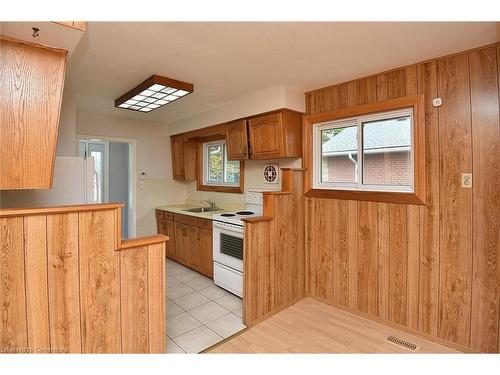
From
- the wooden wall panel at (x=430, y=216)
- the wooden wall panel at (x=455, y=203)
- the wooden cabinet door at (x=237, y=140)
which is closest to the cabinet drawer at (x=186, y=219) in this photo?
the wooden cabinet door at (x=237, y=140)

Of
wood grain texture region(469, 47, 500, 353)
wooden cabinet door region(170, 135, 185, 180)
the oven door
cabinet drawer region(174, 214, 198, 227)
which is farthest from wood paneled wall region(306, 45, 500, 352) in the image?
wooden cabinet door region(170, 135, 185, 180)

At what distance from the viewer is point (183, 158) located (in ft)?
14.7

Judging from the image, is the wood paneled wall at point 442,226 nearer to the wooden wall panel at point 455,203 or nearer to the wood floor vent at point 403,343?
the wooden wall panel at point 455,203

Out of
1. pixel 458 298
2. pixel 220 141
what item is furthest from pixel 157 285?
pixel 220 141

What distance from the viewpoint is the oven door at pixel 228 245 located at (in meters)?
2.91

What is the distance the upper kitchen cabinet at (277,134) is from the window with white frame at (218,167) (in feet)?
3.07

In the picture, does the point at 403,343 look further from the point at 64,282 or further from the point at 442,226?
the point at 64,282

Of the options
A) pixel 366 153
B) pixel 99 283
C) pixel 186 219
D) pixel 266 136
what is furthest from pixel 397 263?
pixel 186 219

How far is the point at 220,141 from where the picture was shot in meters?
4.26

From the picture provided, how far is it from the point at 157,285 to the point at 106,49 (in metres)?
1.74

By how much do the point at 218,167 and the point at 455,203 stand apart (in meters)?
3.19

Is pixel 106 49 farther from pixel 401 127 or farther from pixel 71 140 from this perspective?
pixel 401 127

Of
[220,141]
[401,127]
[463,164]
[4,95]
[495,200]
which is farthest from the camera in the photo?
[220,141]

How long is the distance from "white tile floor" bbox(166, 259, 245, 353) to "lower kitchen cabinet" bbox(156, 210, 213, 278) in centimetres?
23
